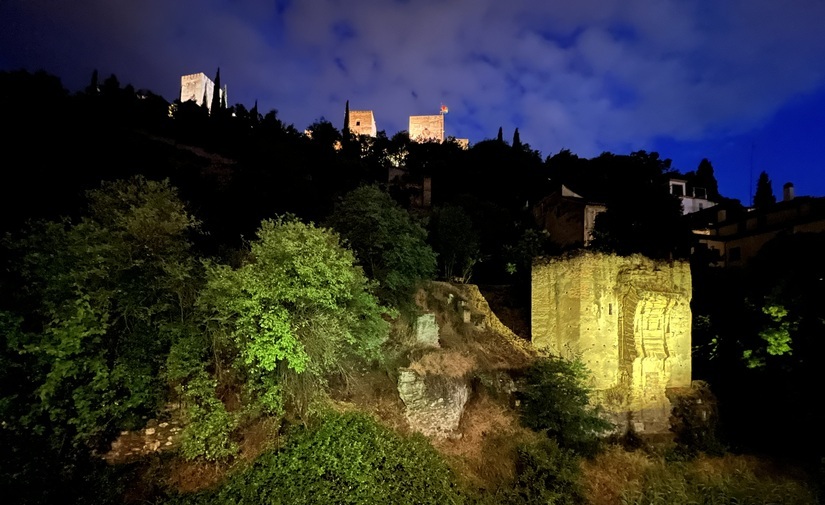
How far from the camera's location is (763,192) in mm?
46562

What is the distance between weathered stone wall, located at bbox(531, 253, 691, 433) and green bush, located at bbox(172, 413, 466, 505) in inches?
305

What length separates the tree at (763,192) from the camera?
45.7 m

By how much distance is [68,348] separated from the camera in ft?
32.1

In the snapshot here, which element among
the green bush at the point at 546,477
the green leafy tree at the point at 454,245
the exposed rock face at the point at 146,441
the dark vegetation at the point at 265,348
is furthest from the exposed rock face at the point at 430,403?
the green leafy tree at the point at 454,245

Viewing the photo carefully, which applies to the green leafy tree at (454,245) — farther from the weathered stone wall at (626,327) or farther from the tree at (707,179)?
the tree at (707,179)

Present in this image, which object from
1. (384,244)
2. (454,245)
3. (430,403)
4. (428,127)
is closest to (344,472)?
(430,403)

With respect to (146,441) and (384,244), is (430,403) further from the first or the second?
(146,441)

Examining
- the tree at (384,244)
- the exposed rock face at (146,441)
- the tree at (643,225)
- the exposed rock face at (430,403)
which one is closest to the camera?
the exposed rock face at (146,441)

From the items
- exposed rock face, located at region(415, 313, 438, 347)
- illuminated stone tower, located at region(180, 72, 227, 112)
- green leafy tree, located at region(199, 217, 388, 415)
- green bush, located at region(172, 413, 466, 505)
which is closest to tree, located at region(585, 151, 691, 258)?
exposed rock face, located at region(415, 313, 438, 347)

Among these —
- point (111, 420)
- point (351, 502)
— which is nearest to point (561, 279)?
point (351, 502)

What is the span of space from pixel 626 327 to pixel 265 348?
1383 cm

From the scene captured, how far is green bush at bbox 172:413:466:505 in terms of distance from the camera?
33.5 feet

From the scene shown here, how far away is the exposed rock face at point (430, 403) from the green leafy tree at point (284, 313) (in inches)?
118

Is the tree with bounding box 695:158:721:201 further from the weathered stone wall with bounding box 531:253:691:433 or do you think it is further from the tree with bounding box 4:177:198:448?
the tree with bounding box 4:177:198:448
